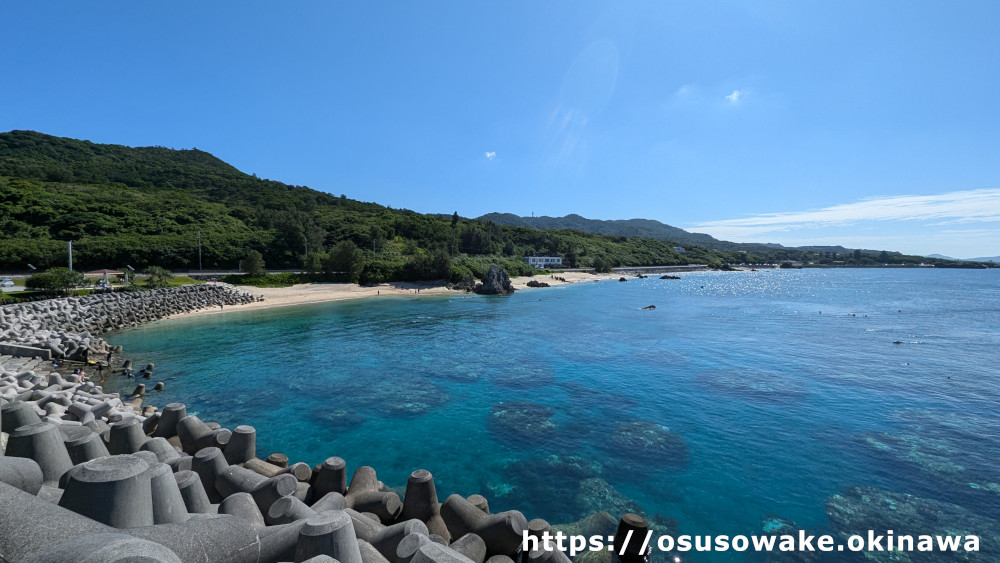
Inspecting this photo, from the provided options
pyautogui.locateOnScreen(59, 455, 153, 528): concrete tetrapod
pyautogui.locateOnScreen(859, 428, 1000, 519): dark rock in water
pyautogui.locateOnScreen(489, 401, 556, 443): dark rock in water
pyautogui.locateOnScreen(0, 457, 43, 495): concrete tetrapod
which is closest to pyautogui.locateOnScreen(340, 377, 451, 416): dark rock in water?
pyautogui.locateOnScreen(489, 401, 556, 443): dark rock in water

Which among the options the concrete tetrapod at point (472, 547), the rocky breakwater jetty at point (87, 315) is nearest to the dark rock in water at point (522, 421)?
the concrete tetrapod at point (472, 547)

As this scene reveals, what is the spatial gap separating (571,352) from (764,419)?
14212 millimetres

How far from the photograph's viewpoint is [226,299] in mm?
51000

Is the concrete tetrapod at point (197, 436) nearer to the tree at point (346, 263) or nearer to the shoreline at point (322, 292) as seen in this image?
the shoreline at point (322, 292)

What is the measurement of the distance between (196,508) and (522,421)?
1237 cm

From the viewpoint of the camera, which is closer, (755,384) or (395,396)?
(395,396)

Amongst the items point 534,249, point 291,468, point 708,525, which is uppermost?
point 534,249

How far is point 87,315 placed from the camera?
34281 millimetres

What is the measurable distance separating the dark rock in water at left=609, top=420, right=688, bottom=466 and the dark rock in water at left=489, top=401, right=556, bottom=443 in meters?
2.64

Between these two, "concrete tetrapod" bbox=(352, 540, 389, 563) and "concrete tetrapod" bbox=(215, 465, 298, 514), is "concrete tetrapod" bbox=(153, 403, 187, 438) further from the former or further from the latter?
"concrete tetrapod" bbox=(352, 540, 389, 563)

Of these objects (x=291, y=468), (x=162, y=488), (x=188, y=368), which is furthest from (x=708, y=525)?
(x=188, y=368)

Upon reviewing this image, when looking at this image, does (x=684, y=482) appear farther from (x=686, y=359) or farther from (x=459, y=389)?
(x=686, y=359)

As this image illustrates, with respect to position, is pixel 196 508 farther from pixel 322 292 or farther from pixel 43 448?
pixel 322 292

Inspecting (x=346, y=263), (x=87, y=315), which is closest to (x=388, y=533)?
(x=87, y=315)
